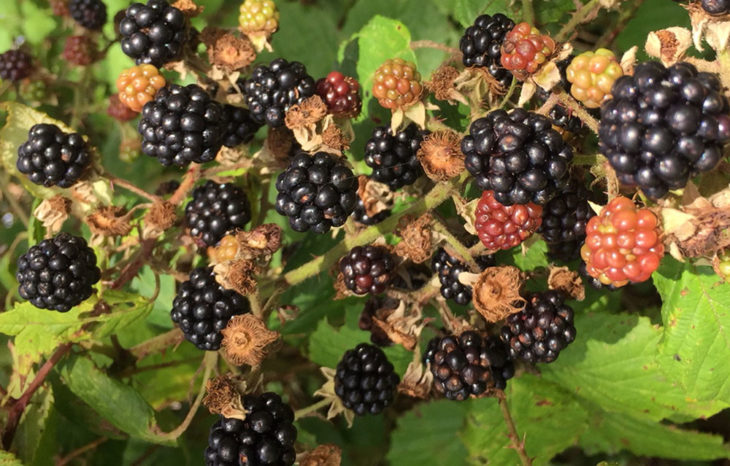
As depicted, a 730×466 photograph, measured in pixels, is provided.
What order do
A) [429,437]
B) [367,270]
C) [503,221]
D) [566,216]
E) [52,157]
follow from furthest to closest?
[429,437] → [52,157] → [367,270] → [566,216] → [503,221]

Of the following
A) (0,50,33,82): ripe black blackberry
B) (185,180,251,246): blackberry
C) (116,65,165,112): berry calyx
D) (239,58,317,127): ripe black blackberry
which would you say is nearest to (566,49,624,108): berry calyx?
(239,58,317,127): ripe black blackberry

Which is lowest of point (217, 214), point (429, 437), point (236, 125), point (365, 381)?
point (429, 437)

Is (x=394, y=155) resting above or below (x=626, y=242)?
below

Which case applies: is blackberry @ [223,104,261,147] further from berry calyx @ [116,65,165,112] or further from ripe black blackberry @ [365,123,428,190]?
ripe black blackberry @ [365,123,428,190]

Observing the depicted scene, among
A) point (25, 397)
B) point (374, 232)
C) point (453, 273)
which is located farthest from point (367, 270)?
point (25, 397)

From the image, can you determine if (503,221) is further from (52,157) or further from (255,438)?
(52,157)

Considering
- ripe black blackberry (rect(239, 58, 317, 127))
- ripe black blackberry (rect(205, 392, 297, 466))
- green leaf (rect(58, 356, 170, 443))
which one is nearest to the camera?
ripe black blackberry (rect(205, 392, 297, 466))
